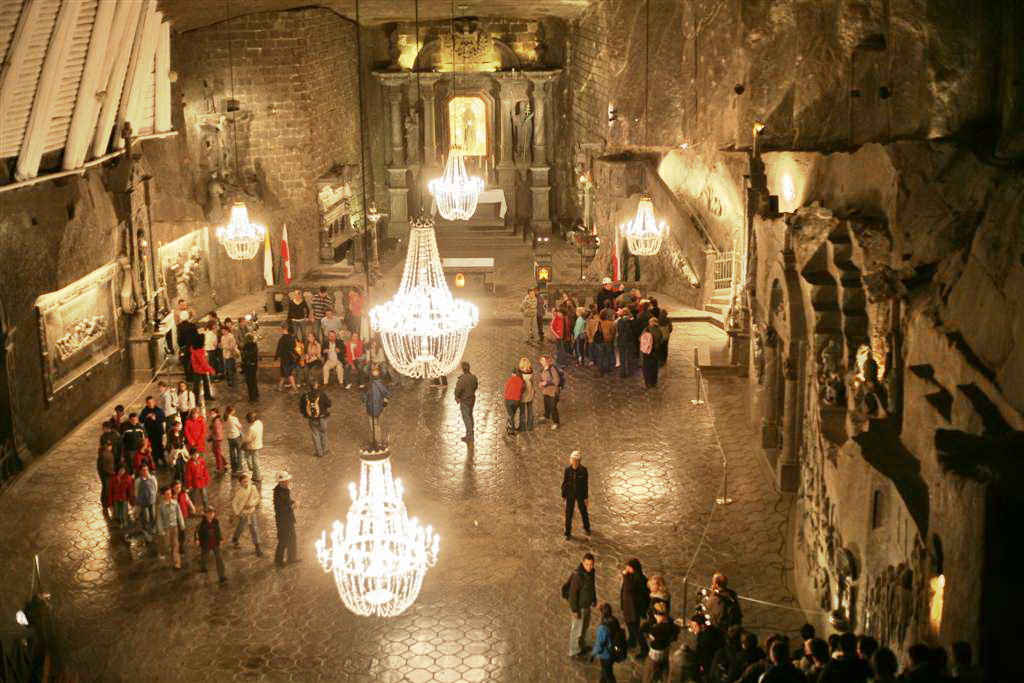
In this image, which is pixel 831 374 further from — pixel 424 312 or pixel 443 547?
pixel 443 547

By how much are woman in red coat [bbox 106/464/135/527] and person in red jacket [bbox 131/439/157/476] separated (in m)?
0.18

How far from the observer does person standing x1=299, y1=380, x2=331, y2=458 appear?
1538cm

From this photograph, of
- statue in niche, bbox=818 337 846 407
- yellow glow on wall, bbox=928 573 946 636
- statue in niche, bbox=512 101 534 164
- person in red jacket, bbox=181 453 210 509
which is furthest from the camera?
statue in niche, bbox=512 101 534 164

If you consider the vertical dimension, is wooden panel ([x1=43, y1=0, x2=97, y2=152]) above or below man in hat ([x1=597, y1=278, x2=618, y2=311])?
above

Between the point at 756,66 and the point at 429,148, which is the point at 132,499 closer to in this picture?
the point at 756,66

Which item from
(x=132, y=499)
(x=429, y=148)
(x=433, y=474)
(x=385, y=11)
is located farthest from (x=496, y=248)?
(x=132, y=499)

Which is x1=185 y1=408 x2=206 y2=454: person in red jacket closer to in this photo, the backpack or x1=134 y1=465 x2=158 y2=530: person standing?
x1=134 y1=465 x2=158 y2=530: person standing

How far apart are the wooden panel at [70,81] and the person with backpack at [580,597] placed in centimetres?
889

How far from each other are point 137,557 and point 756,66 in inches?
409

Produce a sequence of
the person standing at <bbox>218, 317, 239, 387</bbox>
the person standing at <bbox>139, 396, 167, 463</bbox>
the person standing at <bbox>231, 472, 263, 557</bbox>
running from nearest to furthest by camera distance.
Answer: the person standing at <bbox>231, 472, 263, 557</bbox> → the person standing at <bbox>139, 396, 167, 463</bbox> → the person standing at <bbox>218, 317, 239, 387</bbox>

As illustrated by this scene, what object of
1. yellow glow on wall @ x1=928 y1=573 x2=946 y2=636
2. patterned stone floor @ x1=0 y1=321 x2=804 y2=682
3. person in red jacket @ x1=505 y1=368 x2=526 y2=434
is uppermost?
yellow glow on wall @ x1=928 y1=573 x2=946 y2=636

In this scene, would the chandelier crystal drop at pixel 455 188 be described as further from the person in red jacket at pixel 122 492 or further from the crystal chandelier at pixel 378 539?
the crystal chandelier at pixel 378 539

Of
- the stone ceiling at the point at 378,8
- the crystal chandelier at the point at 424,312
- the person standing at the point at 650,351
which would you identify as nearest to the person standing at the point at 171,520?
the crystal chandelier at the point at 424,312

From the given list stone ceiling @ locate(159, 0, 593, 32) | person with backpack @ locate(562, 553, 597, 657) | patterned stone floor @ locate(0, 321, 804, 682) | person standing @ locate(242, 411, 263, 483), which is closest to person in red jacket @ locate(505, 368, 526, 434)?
patterned stone floor @ locate(0, 321, 804, 682)
